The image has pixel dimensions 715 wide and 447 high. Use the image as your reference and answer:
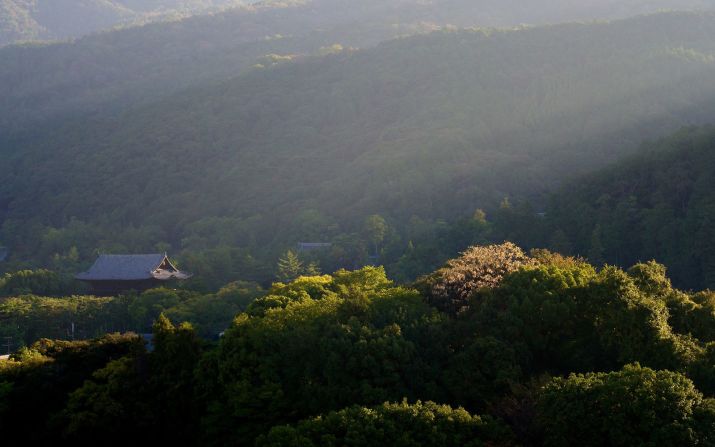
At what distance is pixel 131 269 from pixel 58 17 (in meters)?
159

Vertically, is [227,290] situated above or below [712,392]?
below

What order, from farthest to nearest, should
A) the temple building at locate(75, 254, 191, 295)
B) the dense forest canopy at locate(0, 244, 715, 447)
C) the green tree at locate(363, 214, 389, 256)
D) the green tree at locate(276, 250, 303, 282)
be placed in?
the green tree at locate(363, 214, 389, 256), the green tree at locate(276, 250, 303, 282), the temple building at locate(75, 254, 191, 295), the dense forest canopy at locate(0, 244, 715, 447)

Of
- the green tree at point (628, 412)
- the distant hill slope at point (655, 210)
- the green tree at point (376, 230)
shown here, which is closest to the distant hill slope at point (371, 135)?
the green tree at point (376, 230)

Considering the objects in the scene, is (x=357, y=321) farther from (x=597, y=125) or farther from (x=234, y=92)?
(x=234, y=92)

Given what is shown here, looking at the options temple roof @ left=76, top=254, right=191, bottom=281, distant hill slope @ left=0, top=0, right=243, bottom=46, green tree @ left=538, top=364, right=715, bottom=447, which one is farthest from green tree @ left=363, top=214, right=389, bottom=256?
distant hill slope @ left=0, top=0, right=243, bottom=46

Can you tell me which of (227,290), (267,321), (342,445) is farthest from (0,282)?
(342,445)

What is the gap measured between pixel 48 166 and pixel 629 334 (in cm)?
8569

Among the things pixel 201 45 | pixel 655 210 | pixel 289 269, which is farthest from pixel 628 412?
pixel 201 45

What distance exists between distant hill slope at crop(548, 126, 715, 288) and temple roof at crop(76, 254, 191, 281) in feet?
72.6

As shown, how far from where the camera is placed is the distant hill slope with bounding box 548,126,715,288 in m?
36.7

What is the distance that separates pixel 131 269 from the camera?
4544 centimetres

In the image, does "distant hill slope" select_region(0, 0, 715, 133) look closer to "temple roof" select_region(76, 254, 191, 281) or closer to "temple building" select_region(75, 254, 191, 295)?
"temple roof" select_region(76, 254, 191, 281)

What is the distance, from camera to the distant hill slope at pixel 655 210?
1446 inches

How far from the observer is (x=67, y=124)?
345 feet
